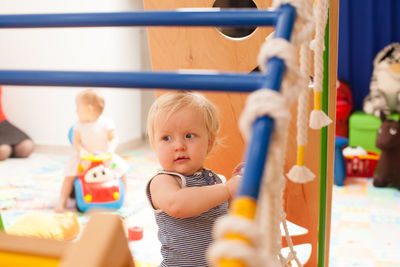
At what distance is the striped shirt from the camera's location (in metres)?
0.92

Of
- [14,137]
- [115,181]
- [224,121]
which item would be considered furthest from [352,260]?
[14,137]

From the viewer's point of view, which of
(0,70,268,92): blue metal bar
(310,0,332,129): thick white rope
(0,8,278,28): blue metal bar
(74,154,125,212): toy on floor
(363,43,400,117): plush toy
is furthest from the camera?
(363,43,400,117): plush toy

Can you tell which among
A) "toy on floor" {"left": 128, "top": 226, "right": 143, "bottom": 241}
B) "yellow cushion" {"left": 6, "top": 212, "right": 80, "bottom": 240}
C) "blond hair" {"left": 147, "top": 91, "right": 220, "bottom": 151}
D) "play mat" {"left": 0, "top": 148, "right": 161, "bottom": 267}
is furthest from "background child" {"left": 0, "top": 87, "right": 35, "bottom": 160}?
"blond hair" {"left": 147, "top": 91, "right": 220, "bottom": 151}

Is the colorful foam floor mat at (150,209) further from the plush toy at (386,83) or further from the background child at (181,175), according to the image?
the background child at (181,175)

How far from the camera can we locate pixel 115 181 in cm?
226

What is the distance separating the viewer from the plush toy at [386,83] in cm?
271

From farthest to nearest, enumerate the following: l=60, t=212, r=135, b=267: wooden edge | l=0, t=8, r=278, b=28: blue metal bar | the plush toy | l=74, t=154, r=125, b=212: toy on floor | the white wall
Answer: the white wall
the plush toy
l=74, t=154, r=125, b=212: toy on floor
l=0, t=8, r=278, b=28: blue metal bar
l=60, t=212, r=135, b=267: wooden edge

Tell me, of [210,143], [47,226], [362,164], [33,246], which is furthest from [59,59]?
[33,246]

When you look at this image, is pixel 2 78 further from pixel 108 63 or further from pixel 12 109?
pixel 12 109

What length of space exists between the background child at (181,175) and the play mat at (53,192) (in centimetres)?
75

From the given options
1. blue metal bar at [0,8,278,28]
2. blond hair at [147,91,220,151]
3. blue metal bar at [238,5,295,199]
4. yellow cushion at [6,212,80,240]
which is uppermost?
blue metal bar at [0,8,278,28]

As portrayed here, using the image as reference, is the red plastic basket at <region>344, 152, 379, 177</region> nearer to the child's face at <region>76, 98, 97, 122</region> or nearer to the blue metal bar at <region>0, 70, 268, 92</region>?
the child's face at <region>76, 98, 97, 122</region>

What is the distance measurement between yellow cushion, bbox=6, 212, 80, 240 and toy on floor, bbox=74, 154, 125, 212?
24 centimetres

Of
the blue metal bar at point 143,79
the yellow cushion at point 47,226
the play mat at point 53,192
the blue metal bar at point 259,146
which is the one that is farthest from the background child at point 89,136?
the blue metal bar at point 259,146
